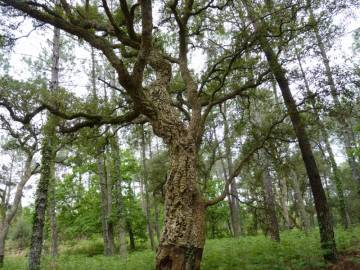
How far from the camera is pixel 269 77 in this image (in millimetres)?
8258

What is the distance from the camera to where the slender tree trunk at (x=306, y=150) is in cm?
768

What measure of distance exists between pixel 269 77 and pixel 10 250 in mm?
32666

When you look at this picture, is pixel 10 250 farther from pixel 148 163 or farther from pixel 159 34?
pixel 159 34

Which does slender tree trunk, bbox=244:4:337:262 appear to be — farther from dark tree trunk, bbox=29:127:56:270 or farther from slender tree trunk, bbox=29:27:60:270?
dark tree trunk, bbox=29:127:56:270

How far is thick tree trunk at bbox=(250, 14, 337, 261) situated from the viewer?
25.3 ft

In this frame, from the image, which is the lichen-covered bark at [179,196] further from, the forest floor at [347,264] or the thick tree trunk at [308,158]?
the forest floor at [347,264]

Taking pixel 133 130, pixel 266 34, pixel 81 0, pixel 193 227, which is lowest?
pixel 193 227

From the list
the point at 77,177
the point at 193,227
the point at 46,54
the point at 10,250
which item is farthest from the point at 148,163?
the point at 10,250

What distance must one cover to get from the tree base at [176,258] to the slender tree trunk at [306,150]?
14.2 ft

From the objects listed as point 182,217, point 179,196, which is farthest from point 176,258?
point 179,196

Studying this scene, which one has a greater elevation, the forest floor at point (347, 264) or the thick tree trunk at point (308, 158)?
the thick tree trunk at point (308, 158)

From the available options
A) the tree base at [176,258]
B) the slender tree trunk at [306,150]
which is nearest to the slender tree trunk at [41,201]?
the tree base at [176,258]

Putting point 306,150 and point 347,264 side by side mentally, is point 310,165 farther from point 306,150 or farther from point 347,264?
point 347,264

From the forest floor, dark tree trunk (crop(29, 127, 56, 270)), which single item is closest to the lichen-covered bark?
dark tree trunk (crop(29, 127, 56, 270))
